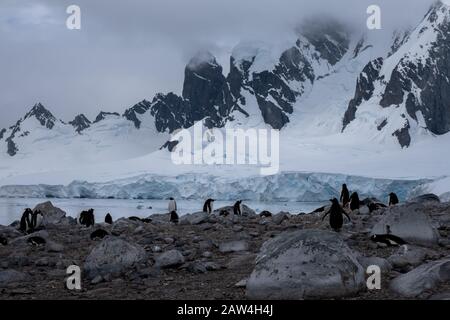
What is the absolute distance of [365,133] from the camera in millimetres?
140375

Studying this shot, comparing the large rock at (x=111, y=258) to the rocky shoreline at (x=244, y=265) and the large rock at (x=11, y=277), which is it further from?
the large rock at (x=11, y=277)

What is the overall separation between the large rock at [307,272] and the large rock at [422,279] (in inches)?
13.5

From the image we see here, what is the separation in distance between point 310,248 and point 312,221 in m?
6.06

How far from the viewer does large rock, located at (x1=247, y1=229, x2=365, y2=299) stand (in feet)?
17.4

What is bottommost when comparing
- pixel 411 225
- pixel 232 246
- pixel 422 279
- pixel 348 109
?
→ pixel 232 246

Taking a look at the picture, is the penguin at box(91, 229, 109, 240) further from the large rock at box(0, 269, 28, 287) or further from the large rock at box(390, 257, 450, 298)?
the large rock at box(390, 257, 450, 298)

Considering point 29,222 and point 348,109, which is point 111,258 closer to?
point 29,222

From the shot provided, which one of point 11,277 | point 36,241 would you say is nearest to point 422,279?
point 11,277

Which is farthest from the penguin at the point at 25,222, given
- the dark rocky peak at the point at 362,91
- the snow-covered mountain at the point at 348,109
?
the dark rocky peak at the point at 362,91

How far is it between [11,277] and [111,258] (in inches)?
43.8

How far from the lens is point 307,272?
538 cm

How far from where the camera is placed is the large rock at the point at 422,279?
5355 millimetres

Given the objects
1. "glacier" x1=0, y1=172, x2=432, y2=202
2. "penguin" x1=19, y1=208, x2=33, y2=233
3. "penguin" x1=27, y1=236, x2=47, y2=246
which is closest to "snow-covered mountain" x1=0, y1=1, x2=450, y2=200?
"glacier" x1=0, y1=172, x2=432, y2=202

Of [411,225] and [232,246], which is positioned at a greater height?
[411,225]
